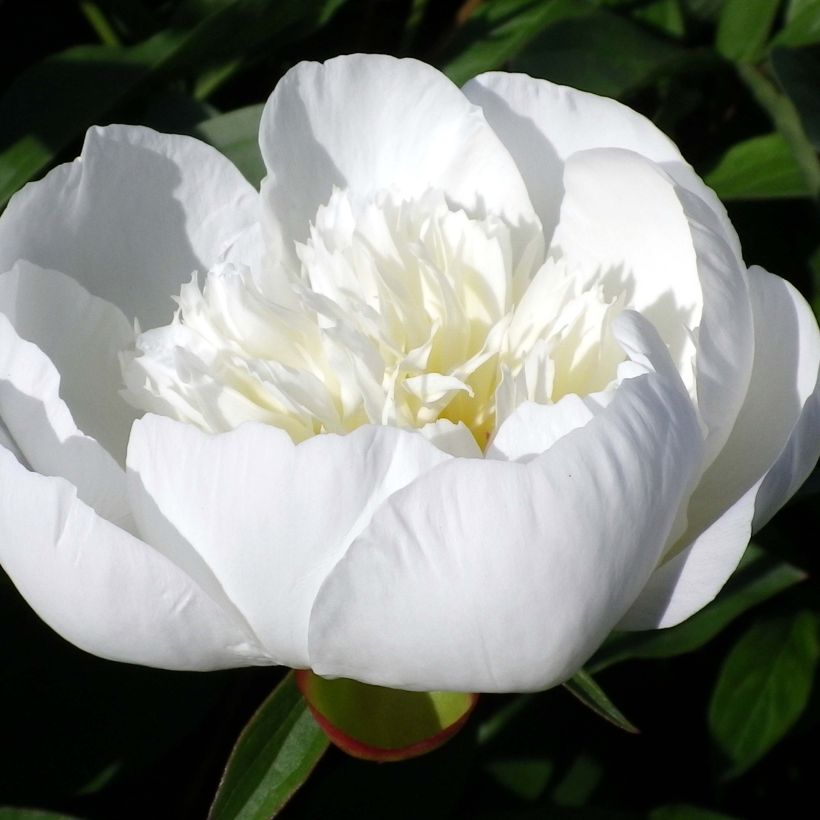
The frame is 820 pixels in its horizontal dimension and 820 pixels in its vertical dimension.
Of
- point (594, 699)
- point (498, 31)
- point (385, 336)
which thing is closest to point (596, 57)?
point (498, 31)

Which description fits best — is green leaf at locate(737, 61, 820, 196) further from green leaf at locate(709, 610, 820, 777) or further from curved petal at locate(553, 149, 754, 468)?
green leaf at locate(709, 610, 820, 777)

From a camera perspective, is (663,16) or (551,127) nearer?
(551,127)

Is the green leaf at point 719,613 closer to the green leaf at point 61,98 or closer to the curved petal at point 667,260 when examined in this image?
the curved petal at point 667,260

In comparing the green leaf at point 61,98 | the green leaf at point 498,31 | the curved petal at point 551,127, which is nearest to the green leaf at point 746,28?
the green leaf at point 498,31

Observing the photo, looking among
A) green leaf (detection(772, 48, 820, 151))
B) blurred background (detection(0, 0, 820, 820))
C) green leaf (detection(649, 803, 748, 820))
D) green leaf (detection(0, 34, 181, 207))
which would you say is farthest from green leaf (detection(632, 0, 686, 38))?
green leaf (detection(649, 803, 748, 820))

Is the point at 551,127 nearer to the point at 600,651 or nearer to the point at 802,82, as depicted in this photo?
the point at 802,82
